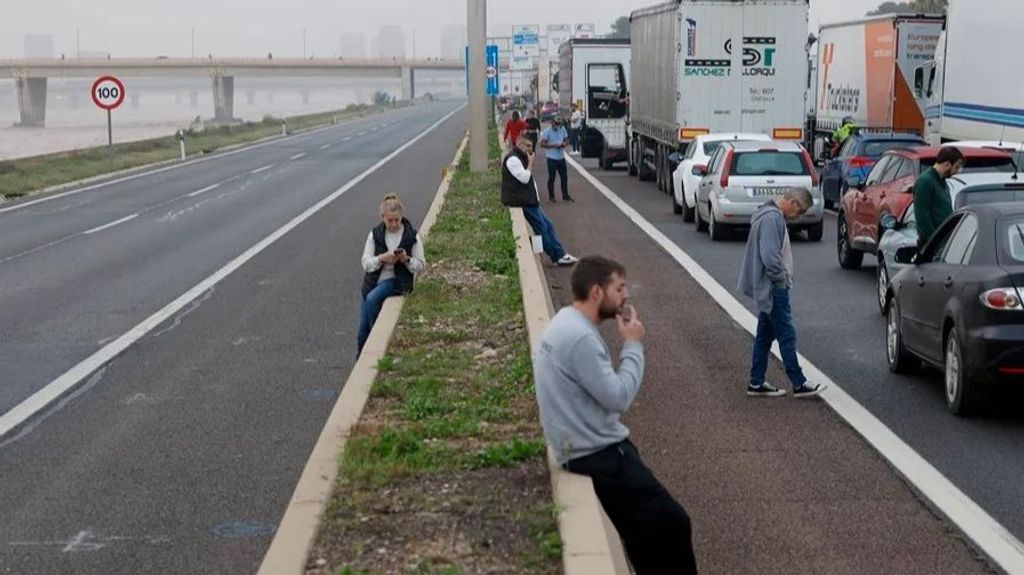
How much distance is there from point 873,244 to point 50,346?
9731 mm

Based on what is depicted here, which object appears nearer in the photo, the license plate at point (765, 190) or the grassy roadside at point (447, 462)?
the grassy roadside at point (447, 462)

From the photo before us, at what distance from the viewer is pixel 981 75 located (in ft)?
90.9

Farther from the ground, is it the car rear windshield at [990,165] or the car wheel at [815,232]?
the car rear windshield at [990,165]

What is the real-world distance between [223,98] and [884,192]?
4835 inches

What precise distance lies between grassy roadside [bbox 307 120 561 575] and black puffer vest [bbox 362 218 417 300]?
42 centimetres

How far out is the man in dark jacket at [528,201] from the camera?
810 inches

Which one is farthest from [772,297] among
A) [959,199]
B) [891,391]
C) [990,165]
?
[990,165]

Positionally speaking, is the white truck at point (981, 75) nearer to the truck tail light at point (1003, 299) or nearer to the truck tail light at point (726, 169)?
the truck tail light at point (726, 169)

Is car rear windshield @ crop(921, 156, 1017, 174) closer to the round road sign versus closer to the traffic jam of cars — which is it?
the traffic jam of cars

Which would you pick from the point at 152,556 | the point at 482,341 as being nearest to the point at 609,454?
the point at 152,556

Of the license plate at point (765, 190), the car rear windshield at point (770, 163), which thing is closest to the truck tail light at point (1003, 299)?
the license plate at point (765, 190)

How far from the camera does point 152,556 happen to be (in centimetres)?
803

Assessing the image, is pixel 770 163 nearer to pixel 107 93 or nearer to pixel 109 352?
pixel 109 352

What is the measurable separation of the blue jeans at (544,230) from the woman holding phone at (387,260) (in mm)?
7159
